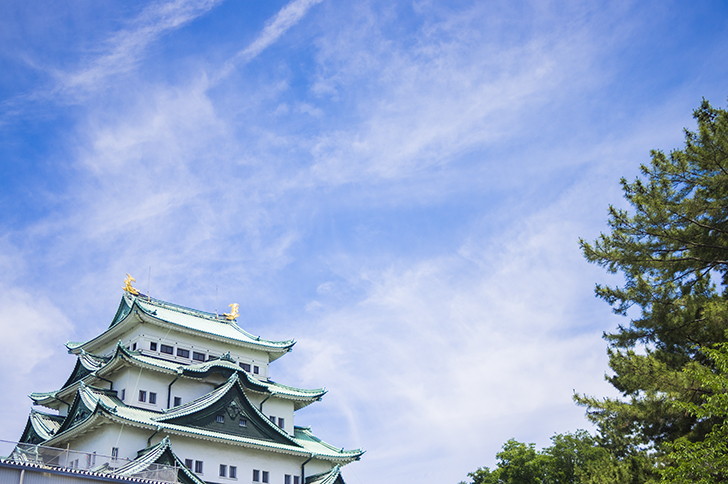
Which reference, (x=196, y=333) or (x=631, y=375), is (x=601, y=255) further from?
(x=196, y=333)

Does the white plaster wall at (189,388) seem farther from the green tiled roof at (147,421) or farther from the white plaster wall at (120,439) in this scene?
the white plaster wall at (120,439)

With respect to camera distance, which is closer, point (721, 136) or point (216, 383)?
point (721, 136)

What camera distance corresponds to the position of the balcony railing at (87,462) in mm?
25172

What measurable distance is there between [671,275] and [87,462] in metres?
26.0

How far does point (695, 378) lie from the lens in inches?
861

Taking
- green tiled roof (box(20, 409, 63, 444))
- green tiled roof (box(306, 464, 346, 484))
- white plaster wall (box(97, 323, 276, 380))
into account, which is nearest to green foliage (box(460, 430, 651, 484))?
green tiled roof (box(306, 464, 346, 484))

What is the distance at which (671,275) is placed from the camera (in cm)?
2581

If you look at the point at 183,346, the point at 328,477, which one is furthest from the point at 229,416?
the point at 328,477

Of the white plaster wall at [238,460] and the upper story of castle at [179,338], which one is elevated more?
the upper story of castle at [179,338]

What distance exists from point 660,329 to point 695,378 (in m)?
4.32

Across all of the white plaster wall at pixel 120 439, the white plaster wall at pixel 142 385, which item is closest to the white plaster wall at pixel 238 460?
the white plaster wall at pixel 120 439

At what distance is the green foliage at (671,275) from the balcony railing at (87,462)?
62.5 feet

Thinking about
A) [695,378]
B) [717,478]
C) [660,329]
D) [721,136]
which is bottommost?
[717,478]

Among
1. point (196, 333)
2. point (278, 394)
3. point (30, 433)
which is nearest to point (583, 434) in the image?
point (278, 394)
